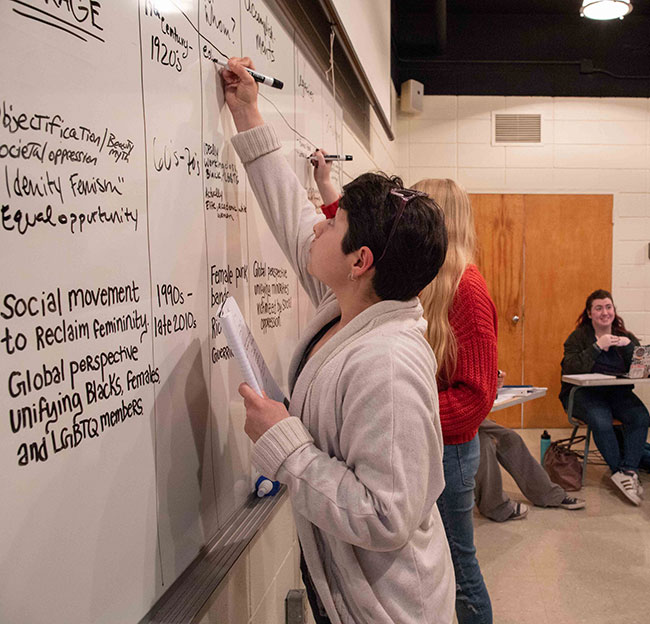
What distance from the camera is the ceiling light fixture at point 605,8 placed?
3.79m

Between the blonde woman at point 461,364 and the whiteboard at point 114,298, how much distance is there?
62 centimetres

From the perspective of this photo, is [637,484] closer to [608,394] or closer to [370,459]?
[608,394]

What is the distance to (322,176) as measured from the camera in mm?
1756

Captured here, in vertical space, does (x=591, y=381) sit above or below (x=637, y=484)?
above

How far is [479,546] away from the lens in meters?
3.07

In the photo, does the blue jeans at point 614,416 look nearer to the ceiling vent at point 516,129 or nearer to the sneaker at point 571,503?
the sneaker at point 571,503

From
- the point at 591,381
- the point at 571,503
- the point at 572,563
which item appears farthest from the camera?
the point at 591,381

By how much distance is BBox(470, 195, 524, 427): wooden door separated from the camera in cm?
521

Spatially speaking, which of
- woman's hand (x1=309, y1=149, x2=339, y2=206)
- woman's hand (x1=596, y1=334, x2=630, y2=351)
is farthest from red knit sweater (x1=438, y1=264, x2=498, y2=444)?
woman's hand (x1=596, y1=334, x2=630, y2=351)

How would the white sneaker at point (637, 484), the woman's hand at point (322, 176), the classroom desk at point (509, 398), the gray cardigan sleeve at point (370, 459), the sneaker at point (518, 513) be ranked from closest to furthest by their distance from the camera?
the gray cardigan sleeve at point (370, 459) < the woman's hand at point (322, 176) < the classroom desk at point (509, 398) < the sneaker at point (518, 513) < the white sneaker at point (637, 484)

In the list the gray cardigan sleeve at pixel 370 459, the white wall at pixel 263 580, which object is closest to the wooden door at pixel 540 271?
the white wall at pixel 263 580

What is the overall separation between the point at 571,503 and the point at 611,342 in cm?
118

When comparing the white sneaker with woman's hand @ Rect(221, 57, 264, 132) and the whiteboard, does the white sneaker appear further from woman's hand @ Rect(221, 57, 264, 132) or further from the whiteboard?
woman's hand @ Rect(221, 57, 264, 132)

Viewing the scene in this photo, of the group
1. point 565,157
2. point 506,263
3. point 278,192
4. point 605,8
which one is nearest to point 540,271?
point 506,263
